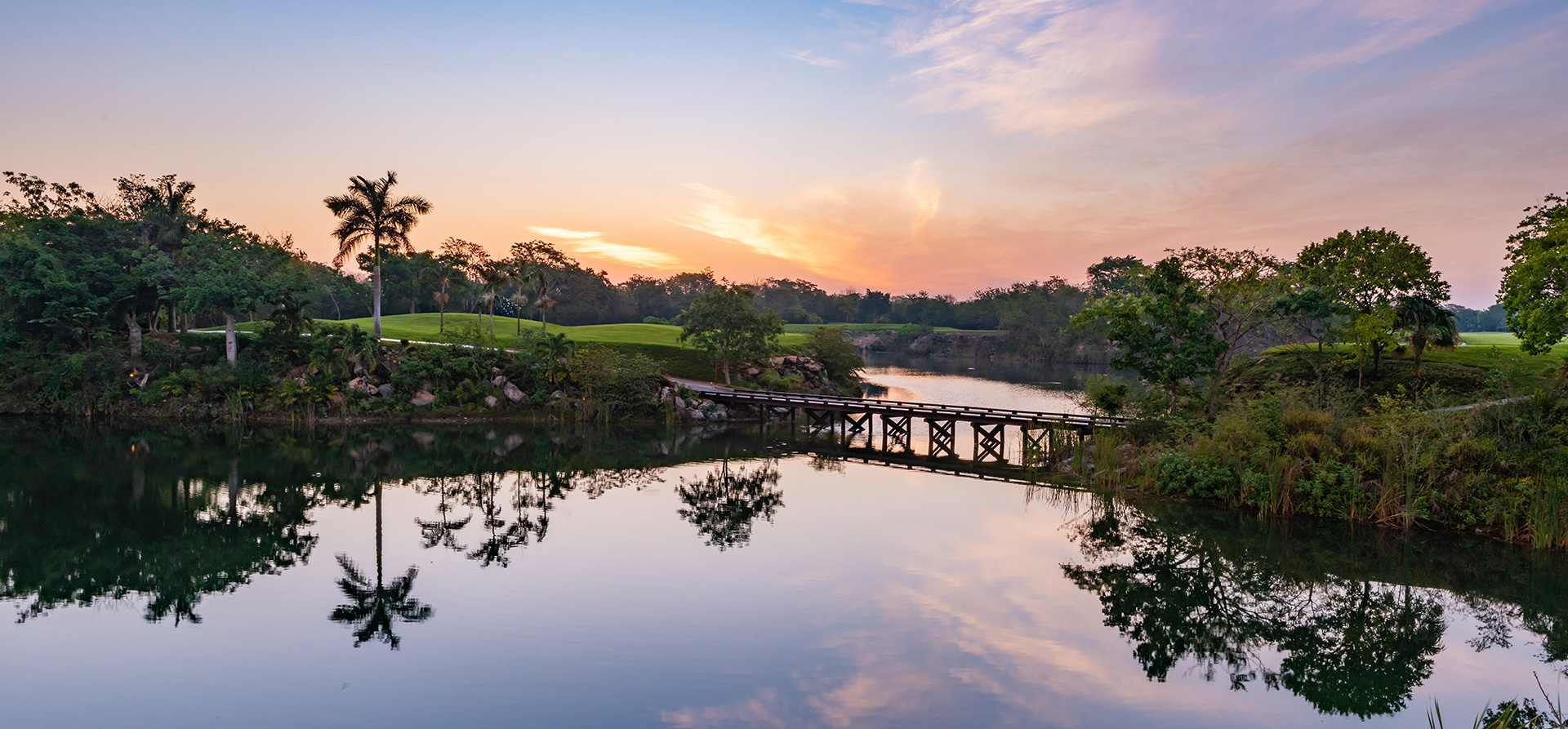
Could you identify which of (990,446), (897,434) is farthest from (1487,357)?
(897,434)

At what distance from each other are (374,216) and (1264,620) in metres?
46.2

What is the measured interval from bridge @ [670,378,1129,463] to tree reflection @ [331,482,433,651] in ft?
77.2

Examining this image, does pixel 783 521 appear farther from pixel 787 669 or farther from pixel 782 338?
pixel 782 338

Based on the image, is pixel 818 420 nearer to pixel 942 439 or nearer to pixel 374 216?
pixel 942 439

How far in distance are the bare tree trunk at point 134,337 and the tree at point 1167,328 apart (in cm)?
4693

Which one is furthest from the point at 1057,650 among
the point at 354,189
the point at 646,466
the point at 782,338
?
the point at 782,338

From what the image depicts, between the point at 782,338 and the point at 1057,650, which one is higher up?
the point at 782,338

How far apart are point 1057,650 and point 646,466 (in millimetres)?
20004

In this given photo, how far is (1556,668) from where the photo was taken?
41.8 ft

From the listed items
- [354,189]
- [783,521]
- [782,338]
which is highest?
[354,189]

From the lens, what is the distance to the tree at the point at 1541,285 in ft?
68.2

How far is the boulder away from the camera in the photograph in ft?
143

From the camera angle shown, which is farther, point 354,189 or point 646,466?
point 354,189

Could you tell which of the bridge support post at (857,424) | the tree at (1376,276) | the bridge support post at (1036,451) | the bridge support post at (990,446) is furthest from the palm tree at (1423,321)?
the bridge support post at (857,424)
